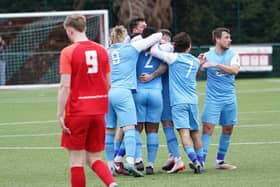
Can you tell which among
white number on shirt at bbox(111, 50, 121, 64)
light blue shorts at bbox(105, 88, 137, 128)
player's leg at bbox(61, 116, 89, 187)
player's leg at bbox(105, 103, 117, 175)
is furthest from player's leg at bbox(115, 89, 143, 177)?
player's leg at bbox(61, 116, 89, 187)

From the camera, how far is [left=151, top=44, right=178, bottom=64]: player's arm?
41.1 ft

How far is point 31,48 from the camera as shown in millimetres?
33938

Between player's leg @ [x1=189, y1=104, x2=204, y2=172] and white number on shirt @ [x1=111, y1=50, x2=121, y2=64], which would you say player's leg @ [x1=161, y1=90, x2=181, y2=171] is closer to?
player's leg @ [x1=189, y1=104, x2=204, y2=172]

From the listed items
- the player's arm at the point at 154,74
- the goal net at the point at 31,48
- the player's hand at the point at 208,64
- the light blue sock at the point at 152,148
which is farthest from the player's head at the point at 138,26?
the goal net at the point at 31,48

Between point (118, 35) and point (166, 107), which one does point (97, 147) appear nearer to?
point (118, 35)

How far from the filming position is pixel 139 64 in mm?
12766

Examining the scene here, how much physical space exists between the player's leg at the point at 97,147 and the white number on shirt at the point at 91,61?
0.50 m

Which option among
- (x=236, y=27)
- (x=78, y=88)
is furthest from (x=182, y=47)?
(x=236, y=27)

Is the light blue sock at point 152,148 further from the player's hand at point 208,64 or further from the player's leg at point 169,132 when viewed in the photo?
the player's hand at point 208,64

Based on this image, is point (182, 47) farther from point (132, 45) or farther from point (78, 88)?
point (78, 88)

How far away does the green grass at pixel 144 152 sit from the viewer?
38.8 ft

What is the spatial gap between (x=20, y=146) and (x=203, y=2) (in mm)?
27422

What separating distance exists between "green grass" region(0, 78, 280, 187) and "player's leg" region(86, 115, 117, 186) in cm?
128

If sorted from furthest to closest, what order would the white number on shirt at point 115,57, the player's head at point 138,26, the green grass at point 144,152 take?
1. the player's head at point 138,26
2. the white number on shirt at point 115,57
3. the green grass at point 144,152
